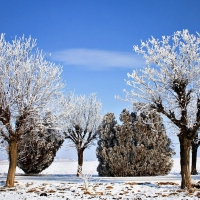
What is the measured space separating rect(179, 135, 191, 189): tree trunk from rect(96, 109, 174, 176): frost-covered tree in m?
9.52

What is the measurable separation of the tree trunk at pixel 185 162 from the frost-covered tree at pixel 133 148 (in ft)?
31.2

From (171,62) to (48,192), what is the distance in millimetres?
8523

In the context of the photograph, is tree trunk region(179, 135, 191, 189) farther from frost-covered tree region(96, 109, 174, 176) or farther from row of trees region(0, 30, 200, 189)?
frost-covered tree region(96, 109, 174, 176)

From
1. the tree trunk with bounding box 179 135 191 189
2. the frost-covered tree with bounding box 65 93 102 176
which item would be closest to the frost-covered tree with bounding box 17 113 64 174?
the frost-covered tree with bounding box 65 93 102 176

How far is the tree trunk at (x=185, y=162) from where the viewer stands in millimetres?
14828

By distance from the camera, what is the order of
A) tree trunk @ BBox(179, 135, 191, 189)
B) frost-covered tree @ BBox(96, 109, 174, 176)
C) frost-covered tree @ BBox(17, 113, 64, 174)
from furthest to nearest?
1. frost-covered tree @ BBox(17, 113, 64, 174)
2. frost-covered tree @ BBox(96, 109, 174, 176)
3. tree trunk @ BBox(179, 135, 191, 189)

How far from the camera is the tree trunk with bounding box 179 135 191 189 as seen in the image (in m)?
14.8

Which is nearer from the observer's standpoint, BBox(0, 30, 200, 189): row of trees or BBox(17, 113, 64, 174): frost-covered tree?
BBox(0, 30, 200, 189): row of trees

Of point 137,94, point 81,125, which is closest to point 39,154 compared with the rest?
point 81,125

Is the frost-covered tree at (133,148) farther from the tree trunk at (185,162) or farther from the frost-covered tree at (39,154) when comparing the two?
the tree trunk at (185,162)

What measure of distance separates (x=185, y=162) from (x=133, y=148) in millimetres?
10529

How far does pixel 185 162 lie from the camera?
15.0m

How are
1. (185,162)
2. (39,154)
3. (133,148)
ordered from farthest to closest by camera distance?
(39,154) → (133,148) → (185,162)

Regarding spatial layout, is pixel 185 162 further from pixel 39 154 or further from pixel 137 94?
pixel 39 154
